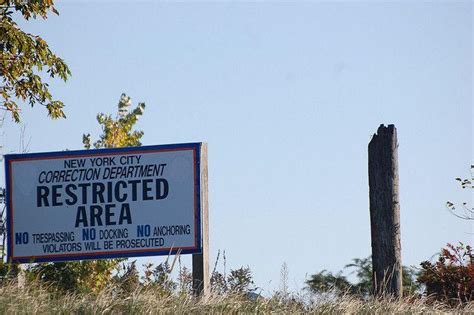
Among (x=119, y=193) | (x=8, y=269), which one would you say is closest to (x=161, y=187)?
(x=119, y=193)

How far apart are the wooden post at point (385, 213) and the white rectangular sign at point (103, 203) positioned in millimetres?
2426

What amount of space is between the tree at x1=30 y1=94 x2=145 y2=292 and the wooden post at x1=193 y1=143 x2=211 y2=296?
871 mm

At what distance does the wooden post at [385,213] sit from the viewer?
14.2m

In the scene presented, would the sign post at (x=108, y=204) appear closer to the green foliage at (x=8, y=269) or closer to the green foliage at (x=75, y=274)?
the green foliage at (x=8, y=269)

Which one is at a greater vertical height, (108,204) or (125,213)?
(108,204)

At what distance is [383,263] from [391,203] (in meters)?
0.78

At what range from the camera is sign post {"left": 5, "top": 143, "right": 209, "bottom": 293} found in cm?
1527

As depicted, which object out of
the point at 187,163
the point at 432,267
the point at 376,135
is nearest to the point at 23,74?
the point at 187,163

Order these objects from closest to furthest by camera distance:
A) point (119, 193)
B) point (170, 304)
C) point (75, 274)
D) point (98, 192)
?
point (170, 304) < point (119, 193) < point (98, 192) < point (75, 274)

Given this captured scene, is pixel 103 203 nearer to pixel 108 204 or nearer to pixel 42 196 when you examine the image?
pixel 108 204

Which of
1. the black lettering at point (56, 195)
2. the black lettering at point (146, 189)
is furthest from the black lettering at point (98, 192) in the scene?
the black lettering at point (146, 189)

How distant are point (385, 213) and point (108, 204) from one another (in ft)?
13.1

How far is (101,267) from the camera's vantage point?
19.0 metres

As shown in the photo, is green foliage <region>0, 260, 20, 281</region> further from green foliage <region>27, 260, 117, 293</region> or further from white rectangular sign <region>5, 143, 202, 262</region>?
green foliage <region>27, 260, 117, 293</region>
